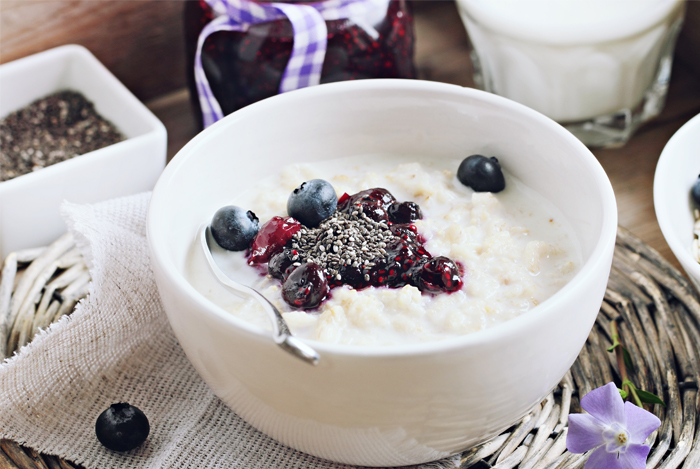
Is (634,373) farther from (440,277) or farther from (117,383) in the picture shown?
(117,383)

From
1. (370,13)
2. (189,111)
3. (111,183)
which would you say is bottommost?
(189,111)

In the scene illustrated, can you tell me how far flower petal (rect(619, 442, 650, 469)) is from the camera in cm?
84

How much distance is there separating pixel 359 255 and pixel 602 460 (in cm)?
39

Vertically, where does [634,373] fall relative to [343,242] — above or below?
below

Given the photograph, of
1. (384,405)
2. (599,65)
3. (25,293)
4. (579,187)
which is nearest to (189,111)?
(25,293)

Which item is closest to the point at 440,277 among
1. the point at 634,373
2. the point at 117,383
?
the point at 634,373

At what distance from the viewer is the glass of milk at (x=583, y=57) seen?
135cm

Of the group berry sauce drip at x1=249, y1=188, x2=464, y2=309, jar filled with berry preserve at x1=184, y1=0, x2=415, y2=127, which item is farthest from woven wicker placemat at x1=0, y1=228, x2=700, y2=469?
jar filled with berry preserve at x1=184, y1=0, x2=415, y2=127

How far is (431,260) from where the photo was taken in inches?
36.1

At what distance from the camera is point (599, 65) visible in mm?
1396

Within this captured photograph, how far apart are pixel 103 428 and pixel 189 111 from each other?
1.00m

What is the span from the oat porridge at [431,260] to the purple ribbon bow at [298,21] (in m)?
0.25

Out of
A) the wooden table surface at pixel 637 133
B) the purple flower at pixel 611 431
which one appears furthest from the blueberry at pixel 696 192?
the purple flower at pixel 611 431

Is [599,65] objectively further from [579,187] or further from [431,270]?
[431,270]
